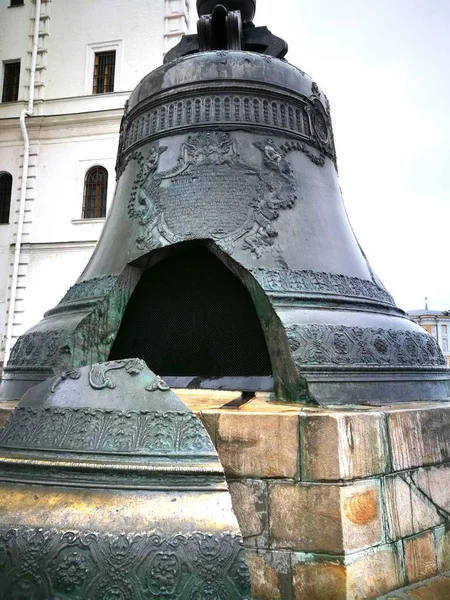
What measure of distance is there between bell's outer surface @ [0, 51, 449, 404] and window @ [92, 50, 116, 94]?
12374 mm

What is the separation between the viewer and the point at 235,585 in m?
1.56

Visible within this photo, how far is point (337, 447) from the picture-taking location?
191 centimetres

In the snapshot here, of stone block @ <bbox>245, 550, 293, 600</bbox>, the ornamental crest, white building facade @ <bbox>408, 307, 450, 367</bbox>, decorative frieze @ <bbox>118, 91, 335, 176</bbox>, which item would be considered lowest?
stone block @ <bbox>245, 550, 293, 600</bbox>

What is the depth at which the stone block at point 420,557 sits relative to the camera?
203cm

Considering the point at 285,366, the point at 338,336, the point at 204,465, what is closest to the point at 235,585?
the point at 204,465

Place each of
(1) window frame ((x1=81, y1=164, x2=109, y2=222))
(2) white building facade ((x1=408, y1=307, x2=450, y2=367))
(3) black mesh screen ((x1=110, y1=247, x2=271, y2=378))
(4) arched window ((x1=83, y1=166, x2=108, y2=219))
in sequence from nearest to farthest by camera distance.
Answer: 1. (3) black mesh screen ((x1=110, y1=247, x2=271, y2=378))
2. (1) window frame ((x1=81, y1=164, x2=109, y2=222))
3. (4) arched window ((x1=83, y1=166, x2=108, y2=219))
4. (2) white building facade ((x1=408, y1=307, x2=450, y2=367))

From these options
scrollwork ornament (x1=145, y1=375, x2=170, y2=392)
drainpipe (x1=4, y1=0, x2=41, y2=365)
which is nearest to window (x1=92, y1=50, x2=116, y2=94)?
drainpipe (x1=4, y1=0, x2=41, y2=365)

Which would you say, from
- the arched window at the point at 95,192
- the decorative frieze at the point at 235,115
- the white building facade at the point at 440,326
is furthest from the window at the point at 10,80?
the white building facade at the point at 440,326

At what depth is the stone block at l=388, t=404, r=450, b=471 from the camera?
2098 millimetres

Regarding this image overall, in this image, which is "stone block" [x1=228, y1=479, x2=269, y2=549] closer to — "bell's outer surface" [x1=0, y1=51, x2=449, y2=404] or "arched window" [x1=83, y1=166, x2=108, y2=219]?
"bell's outer surface" [x1=0, y1=51, x2=449, y2=404]

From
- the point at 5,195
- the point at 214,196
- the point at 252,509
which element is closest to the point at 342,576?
the point at 252,509

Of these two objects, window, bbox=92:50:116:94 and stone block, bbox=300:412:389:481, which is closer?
stone block, bbox=300:412:389:481

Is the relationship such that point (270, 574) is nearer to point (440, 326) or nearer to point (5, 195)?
point (5, 195)

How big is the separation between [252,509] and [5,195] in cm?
1472
